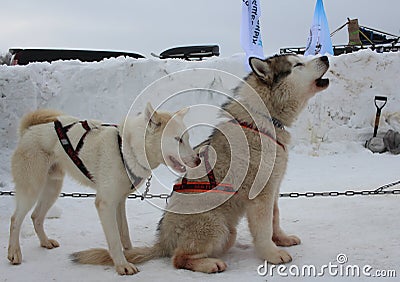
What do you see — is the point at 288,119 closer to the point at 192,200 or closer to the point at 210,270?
the point at 192,200

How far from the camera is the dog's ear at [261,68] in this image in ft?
10.6

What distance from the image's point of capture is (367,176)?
6180mm

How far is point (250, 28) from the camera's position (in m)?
8.45

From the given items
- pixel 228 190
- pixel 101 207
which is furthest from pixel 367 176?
pixel 101 207

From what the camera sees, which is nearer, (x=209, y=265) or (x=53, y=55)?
(x=209, y=265)

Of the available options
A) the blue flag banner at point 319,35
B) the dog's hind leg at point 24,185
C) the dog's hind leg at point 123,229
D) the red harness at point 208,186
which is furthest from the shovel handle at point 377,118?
the dog's hind leg at point 24,185

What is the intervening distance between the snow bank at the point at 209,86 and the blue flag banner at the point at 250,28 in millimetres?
573

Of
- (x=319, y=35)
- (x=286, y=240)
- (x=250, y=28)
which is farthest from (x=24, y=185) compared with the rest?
(x=319, y=35)

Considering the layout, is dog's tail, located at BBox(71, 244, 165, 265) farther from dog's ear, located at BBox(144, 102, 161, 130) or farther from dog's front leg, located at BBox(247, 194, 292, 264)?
dog's ear, located at BBox(144, 102, 161, 130)

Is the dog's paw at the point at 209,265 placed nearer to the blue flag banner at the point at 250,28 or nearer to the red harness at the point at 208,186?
the red harness at the point at 208,186

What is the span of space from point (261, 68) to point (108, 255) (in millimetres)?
1771

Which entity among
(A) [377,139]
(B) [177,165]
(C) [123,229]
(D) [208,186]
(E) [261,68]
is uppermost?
(E) [261,68]

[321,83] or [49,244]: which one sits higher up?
[321,83]

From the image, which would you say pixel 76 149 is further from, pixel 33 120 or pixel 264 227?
pixel 264 227
